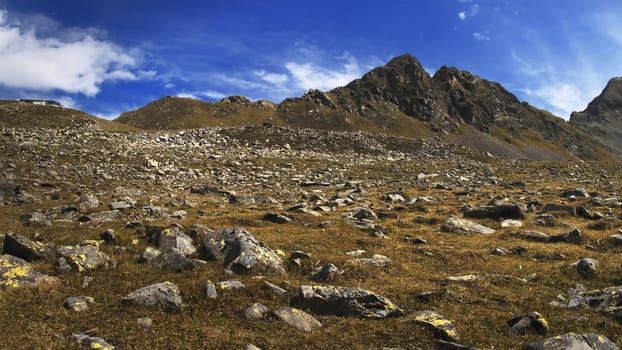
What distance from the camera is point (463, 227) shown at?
77.9ft

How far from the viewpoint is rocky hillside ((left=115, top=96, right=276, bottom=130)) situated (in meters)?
111

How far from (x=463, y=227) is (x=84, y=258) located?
2056 centimetres

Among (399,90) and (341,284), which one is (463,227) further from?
(399,90)

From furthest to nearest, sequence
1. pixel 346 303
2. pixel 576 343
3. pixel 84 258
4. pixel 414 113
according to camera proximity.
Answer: pixel 414 113 < pixel 84 258 < pixel 346 303 < pixel 576 343

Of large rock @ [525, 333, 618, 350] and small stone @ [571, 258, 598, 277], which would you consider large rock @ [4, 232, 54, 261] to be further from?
small stone @ [571, 258, 598, 277]

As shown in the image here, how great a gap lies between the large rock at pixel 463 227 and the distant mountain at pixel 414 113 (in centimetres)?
9636

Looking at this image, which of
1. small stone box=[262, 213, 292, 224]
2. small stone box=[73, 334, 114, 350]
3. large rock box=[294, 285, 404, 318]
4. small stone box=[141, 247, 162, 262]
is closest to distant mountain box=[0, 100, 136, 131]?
small stone box=[262, 213, 292, 224]

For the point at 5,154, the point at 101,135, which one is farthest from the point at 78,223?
the point at 101,135

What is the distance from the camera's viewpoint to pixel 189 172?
145ft

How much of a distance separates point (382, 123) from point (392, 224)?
376ft

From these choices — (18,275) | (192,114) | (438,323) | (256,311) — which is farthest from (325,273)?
(192,114)

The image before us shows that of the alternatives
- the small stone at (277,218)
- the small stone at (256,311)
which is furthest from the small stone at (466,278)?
the small stone at (277,218)

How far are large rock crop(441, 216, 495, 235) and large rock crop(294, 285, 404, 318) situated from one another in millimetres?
13067

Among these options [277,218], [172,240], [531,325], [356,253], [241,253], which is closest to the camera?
[531,325]
